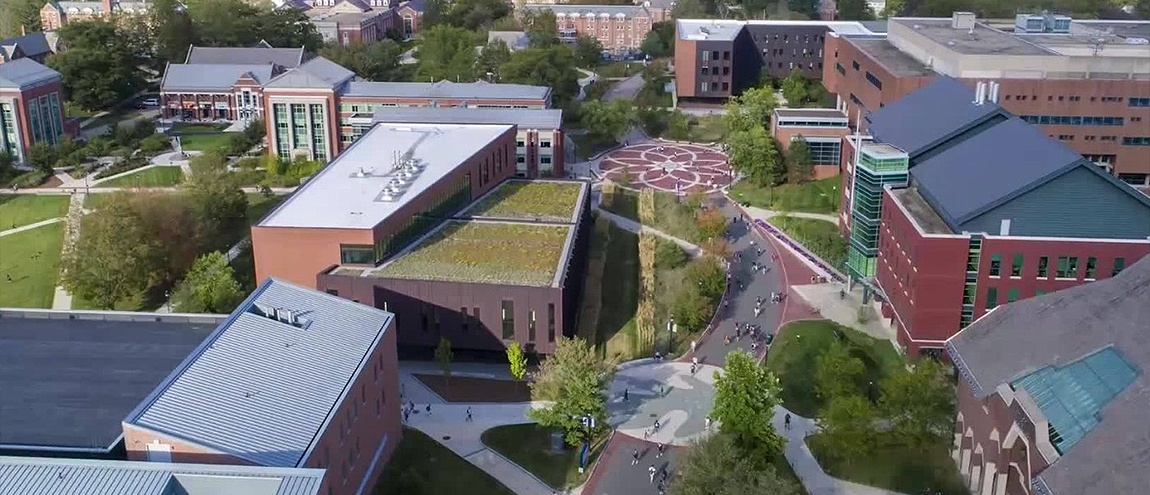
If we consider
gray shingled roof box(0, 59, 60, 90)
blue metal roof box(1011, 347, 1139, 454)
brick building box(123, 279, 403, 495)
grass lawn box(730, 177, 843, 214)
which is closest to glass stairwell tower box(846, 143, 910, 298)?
grass lawn box(730, 177, 843, 214)

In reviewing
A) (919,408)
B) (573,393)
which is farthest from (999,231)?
(573,393)

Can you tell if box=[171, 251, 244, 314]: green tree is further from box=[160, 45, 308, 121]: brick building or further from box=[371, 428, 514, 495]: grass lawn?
box=[160, 45, 308, 121]: brick building

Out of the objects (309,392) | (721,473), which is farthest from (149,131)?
(721,473)

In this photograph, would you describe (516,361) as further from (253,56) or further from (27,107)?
(253,56)

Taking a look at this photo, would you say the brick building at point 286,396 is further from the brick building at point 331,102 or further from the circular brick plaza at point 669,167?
the brick building at point 331,102

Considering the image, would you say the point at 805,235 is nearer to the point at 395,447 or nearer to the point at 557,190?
the point at 557,190
